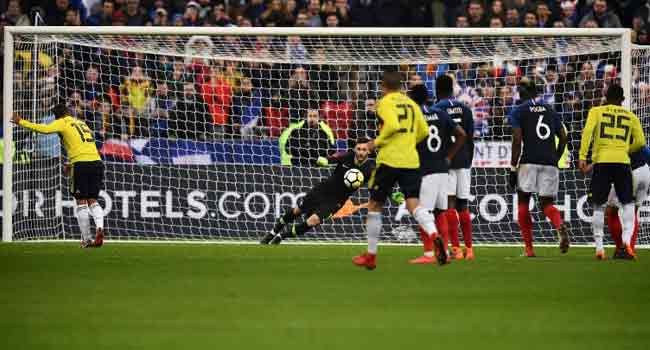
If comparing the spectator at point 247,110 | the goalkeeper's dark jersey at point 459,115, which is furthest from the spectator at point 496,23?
the goalkeeper's dark jersey at point 459,115

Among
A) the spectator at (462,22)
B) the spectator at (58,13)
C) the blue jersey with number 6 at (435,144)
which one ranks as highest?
the spectator at (58,13)

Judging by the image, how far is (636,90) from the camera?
1836cm

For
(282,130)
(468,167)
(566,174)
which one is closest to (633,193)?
(468,167)

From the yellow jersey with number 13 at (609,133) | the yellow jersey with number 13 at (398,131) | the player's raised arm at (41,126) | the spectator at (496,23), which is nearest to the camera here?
the yellow jersey with number 13 at (398,131)

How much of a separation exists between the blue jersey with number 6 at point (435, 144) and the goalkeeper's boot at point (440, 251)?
154cm

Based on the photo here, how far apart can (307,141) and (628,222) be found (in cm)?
597

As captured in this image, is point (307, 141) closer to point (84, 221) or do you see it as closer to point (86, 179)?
point (86, 179)

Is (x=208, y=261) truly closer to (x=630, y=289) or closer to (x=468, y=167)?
(x=468, y=167)

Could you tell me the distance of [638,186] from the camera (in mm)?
15188

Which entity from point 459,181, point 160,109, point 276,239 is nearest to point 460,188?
point 459,181

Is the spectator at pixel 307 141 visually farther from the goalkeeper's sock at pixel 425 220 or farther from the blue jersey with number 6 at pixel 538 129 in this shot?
the goalkeeper's sock at pixel 425 220

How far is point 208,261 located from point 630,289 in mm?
5004

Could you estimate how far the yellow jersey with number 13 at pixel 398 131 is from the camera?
12344 mm

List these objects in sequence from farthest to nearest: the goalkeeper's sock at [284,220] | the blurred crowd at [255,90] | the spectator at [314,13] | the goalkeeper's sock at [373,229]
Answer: the spectator at [314,13], the blurred crowd at [255,90], the goalkeeper's sock at [284,220], the goalkeeper's sock at [373,229]
